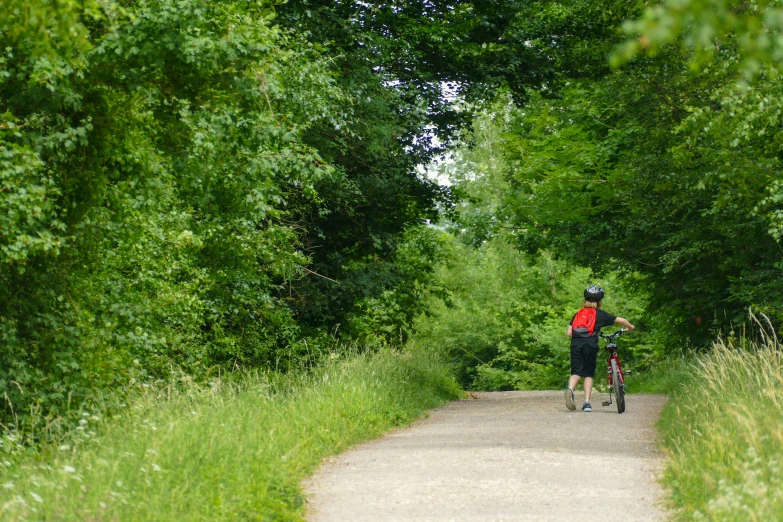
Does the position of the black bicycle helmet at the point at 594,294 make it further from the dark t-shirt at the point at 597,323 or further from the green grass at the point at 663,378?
the green grass at the point at 663,378

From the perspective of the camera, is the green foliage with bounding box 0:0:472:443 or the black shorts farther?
the black shorts

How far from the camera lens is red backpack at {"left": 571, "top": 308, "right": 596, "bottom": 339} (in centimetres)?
1518

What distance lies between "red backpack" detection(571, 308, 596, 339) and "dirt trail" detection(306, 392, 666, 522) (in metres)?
1.95

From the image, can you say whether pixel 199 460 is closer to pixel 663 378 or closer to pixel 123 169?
pixel 123 169

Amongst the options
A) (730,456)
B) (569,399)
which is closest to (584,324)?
(569,399)

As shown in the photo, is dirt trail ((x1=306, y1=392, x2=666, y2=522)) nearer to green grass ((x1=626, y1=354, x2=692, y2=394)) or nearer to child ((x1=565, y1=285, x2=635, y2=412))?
child ((x1=565, y1=285, x2=635, y2=412))

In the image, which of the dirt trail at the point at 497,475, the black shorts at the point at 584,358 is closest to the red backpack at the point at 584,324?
the black shorts at the point at 584,358

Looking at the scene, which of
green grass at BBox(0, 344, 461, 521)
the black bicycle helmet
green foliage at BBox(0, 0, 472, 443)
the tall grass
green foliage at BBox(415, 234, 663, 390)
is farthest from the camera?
green foliage at BBox(415, 234, 663, 390)

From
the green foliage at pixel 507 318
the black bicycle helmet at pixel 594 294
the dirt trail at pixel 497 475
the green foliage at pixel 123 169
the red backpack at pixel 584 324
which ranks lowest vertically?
the green foliage at pixel 507 318

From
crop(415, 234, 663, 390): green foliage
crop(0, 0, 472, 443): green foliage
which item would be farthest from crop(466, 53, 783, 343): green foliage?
crop(415, 234, 663, 390): green foliage

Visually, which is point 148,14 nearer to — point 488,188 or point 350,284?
point 350,284

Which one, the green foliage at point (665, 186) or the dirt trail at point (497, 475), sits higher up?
the green foliage at point (665, 186)

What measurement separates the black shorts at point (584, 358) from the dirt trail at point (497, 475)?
1806 mm

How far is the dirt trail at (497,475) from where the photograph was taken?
735cm
